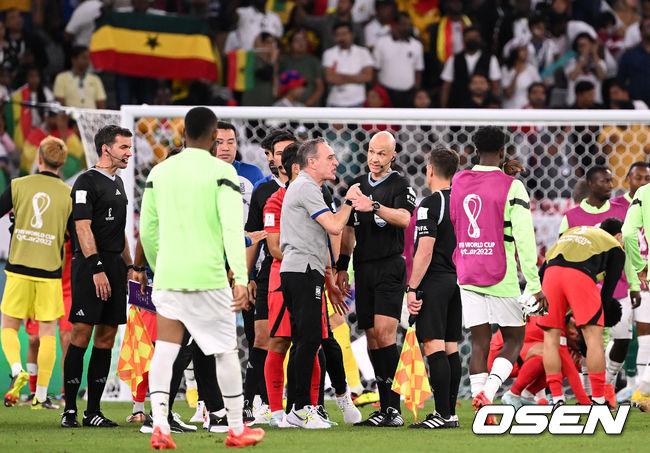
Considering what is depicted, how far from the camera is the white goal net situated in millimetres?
10172

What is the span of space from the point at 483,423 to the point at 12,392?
163 inches

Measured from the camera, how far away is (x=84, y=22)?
49.4ft

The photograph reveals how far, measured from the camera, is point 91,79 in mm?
14148

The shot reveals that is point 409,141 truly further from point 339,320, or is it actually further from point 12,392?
point 12,392

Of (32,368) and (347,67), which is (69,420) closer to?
(32,368)

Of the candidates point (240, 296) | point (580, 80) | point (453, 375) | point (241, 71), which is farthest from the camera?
point (580, 80)

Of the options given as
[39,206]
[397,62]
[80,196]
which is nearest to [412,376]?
[80,196]

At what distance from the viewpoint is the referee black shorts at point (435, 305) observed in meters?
7.26

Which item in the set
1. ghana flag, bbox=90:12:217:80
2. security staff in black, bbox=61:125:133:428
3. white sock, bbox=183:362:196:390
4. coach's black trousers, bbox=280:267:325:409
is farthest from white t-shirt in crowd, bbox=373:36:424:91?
coach's black trousers, bbox=280:267:325:409

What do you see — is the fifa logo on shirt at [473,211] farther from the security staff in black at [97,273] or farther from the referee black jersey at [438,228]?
the security staff in black at [97,273]

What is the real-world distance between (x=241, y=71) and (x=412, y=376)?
797 cm

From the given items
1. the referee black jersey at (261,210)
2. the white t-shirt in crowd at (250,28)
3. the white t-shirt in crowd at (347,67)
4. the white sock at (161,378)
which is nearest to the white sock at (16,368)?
the referee black jersey at (261,210)

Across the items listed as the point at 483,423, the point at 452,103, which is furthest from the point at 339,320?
the point at 452,103

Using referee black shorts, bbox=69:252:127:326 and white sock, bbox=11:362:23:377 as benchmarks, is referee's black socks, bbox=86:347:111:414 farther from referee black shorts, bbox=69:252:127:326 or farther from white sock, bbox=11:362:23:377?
white sock, bbox=11:362:23:377
